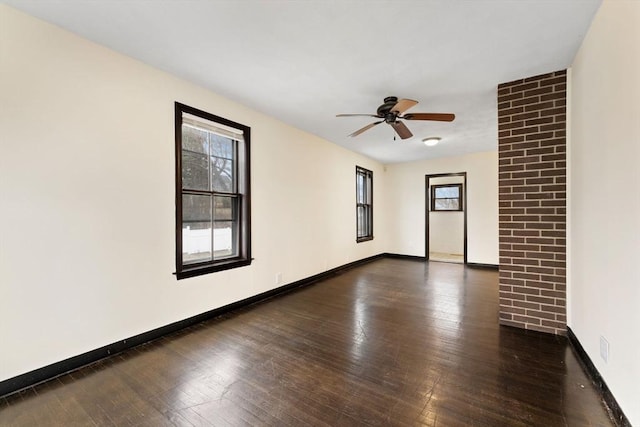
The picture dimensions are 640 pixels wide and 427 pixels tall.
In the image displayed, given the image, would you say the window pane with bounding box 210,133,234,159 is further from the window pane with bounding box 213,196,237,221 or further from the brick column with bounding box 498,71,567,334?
the brick column with bounding box 498,71,567,334

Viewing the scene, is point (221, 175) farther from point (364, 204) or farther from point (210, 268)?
point (364, 204)

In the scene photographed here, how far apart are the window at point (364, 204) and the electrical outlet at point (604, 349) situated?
14.9ft

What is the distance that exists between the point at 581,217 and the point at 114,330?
4099 millimetres

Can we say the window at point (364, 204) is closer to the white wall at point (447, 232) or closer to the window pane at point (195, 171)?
the white wall at point (447, 232)

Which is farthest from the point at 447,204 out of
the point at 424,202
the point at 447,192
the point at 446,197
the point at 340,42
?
the point at 340,42

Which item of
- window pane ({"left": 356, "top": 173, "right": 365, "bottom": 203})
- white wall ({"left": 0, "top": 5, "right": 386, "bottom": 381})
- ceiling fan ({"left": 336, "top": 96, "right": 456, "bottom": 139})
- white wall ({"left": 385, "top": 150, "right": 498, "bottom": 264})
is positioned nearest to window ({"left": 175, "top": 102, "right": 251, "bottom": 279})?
white wall ({"left": 0, "top": 5, "right": 386, "bottom": 381})

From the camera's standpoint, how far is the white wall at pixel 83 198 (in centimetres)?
187

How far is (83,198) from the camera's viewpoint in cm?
217

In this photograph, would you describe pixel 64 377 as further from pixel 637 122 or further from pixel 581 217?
pixel 581 217

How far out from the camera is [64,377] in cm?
202

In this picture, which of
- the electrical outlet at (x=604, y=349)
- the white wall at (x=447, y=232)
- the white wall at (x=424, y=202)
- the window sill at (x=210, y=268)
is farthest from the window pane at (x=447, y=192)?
the window sill at (x=210, y=268)

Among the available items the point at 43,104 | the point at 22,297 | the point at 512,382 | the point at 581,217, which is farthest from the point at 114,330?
the point at 581,217

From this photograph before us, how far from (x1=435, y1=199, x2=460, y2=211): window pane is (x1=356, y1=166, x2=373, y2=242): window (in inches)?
91.0

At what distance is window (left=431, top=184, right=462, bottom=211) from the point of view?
7.37m
